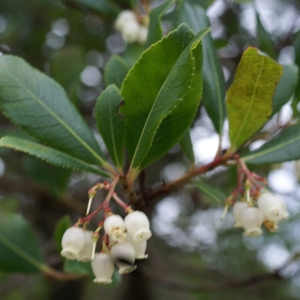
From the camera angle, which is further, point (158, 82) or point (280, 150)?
point (280, 150)

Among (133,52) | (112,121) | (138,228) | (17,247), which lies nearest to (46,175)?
(17,247)

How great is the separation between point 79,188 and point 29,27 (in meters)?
1.18

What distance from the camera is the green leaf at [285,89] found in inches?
38.8

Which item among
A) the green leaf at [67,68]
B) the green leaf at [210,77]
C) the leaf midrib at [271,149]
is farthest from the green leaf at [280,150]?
the green leaf at [67,68]

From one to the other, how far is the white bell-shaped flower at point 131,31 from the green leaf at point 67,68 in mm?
235

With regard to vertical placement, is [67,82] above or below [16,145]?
below

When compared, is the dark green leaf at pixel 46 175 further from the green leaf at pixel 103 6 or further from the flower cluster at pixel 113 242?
the flower cluster at pixel 113 242

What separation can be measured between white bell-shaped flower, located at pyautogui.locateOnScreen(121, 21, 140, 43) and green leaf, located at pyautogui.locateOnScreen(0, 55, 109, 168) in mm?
584

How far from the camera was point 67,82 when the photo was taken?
1440mm

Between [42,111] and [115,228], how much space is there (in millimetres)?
309

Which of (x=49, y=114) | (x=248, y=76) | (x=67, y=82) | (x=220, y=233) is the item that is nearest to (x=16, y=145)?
(x=49, y=114)

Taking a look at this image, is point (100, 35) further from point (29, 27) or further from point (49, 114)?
point (49, 114)

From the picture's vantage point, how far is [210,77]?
1018 mm

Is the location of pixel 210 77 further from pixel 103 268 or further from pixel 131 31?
pixel 103 268
